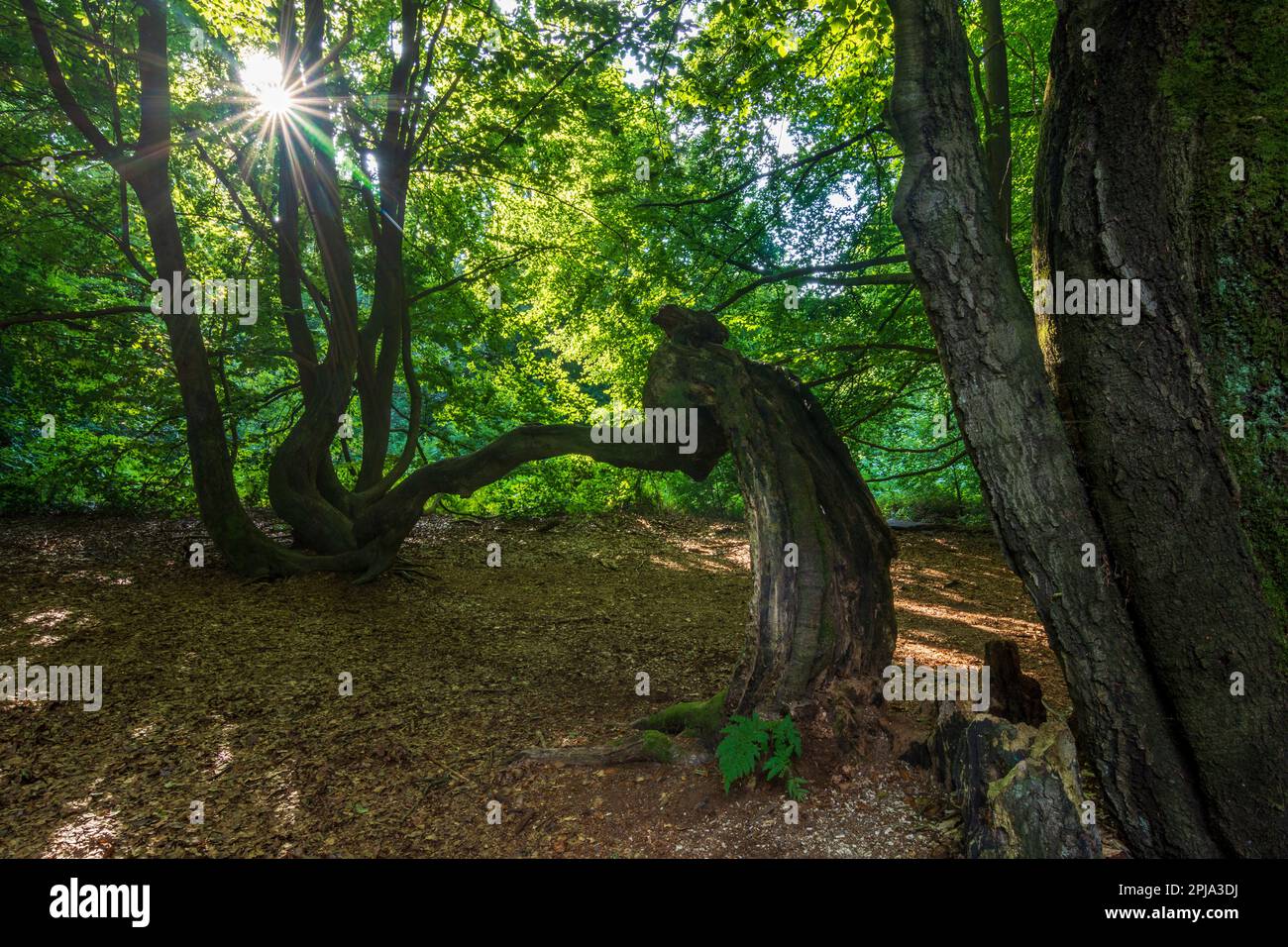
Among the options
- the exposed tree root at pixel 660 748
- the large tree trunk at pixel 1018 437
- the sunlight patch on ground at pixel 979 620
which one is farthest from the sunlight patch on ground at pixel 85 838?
the sunlight patch on ground at pixel 979 620

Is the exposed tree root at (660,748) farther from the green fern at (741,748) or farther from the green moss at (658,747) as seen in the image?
the green fern at (741,748)

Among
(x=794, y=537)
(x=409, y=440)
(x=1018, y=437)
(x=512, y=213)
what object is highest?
(x=512, y=213)

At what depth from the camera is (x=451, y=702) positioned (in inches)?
184

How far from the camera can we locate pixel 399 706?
4.57m

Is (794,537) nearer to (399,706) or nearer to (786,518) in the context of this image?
(786,518)

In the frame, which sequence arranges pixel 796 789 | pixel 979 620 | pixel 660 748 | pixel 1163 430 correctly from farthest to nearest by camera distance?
1. pixel 979 620
2. pixel 660 748
3. pixel 796 789
4. pixel 1163 430

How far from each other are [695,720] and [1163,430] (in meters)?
2.63

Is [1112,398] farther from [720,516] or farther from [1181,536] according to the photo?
[720,516]

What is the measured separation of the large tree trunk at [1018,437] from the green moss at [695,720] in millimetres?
1731

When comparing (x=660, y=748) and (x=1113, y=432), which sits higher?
(x=1113, y=432)

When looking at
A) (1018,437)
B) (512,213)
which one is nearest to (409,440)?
(512,213)

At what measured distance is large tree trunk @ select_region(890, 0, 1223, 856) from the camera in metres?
2.41

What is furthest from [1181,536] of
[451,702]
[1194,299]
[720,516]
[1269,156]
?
[720,516]
